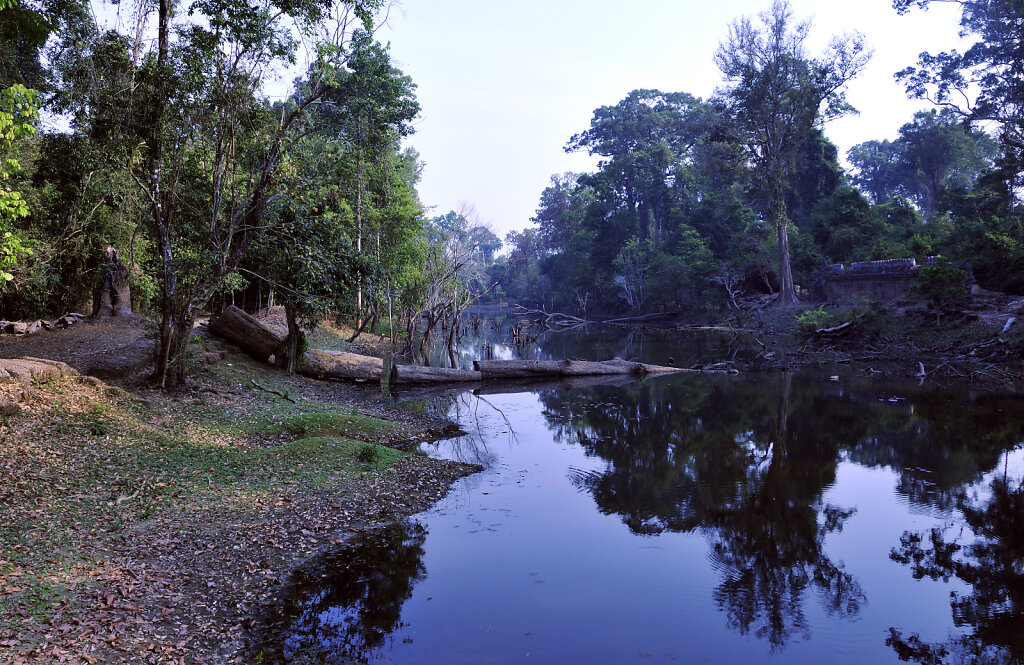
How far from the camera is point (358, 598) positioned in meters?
6.68

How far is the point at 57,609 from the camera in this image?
5.34m

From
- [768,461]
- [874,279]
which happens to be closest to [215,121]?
[768,461]

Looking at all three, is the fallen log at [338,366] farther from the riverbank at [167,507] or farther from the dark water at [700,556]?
the dark water at [700,556]

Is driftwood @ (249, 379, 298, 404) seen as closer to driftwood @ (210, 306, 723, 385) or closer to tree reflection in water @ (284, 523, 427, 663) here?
driftwood @ (210, 306, 723, 385)

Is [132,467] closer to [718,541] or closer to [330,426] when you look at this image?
[330,426]

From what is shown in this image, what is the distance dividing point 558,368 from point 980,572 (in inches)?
685

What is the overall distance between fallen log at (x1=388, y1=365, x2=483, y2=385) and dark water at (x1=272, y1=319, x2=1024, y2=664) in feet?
21.4

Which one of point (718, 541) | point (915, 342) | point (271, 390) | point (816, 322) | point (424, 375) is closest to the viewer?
point (718, 541)

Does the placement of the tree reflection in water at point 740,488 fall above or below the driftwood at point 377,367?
below

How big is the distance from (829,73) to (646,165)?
2640 cm

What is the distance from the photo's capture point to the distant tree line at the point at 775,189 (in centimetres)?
3114

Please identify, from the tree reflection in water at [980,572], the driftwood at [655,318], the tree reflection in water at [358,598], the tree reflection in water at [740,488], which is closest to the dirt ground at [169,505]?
the tree reflection in water at [358,598]

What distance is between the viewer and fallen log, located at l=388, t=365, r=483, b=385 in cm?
2108

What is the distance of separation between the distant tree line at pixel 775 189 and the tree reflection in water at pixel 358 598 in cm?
2736
